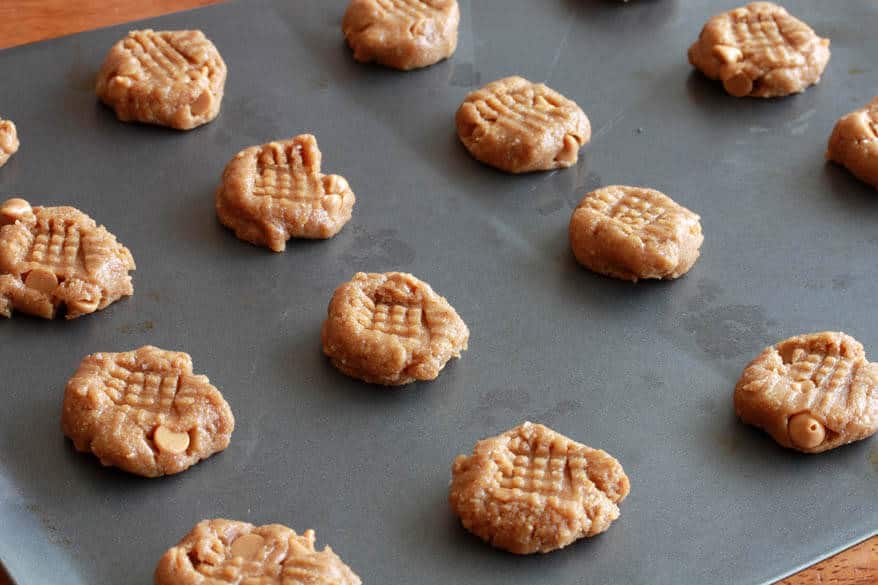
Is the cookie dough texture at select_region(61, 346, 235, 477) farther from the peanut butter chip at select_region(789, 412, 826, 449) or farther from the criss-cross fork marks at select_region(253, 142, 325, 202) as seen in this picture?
the peanut butter chip at select_region(789, 412, 826, 449)

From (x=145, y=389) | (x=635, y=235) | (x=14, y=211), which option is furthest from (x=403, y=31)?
(x=145, y=389)

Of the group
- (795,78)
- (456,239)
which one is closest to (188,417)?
(456,239)

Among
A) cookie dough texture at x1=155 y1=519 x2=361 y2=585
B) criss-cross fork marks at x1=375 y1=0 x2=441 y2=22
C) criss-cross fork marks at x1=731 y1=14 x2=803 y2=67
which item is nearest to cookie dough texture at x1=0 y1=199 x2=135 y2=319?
cookie dough texture at x1=155 y1=519 x2=361 y2=585

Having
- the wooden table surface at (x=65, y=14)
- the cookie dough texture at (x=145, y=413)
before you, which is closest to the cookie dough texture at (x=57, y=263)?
the cookie dough texture at (x=145, y=413)

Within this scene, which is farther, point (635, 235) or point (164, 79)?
point (164, 79)

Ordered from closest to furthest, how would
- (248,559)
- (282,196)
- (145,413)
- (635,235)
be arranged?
1. (248,559)
2. (145,413)
3. (635,235)
4. (282,196)

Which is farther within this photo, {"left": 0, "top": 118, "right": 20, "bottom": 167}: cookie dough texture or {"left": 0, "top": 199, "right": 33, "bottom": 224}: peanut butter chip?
{"left": 0, "top": 118, "right": 20, "bottom": 167}: cookie dough texture

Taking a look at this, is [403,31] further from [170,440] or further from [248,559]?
[248,559]
